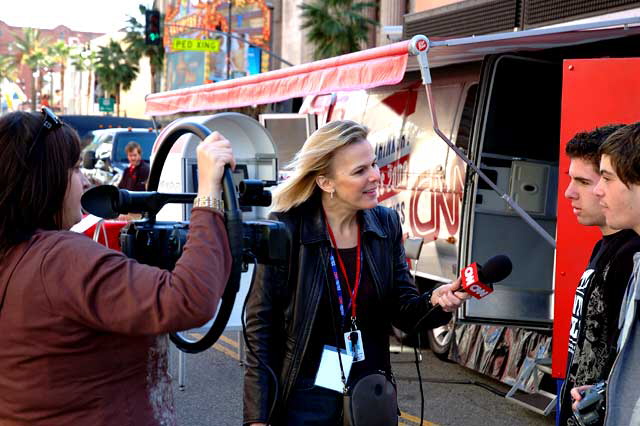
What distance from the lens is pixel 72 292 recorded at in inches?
75.5

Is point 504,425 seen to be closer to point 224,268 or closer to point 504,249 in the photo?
point 504,249

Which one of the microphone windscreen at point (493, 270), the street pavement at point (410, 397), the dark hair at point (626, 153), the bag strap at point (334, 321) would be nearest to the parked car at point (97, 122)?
the street pavement at point (410, 397)

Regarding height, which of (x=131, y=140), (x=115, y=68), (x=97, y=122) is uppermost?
(x=115, y=68)

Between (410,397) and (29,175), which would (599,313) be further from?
(410,397)

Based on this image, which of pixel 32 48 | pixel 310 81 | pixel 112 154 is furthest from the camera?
pixel 32 48

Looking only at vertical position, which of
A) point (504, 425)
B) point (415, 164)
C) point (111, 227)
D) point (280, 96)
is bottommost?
point (504, 425)

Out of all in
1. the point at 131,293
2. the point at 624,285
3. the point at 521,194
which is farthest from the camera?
the point at 521,194

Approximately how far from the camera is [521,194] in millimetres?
7656

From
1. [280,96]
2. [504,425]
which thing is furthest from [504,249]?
[280,96]

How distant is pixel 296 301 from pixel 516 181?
492 centimetres

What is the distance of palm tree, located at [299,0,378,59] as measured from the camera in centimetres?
3350

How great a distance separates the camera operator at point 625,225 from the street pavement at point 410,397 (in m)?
3.92

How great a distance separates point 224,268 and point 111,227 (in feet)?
17.8

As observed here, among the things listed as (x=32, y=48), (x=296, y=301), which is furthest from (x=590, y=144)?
(x=32, y=48)
